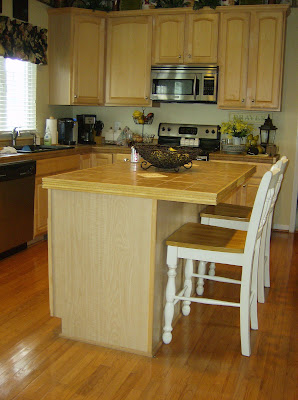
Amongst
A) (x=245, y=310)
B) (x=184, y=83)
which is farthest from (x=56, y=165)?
(x=245, y=310)

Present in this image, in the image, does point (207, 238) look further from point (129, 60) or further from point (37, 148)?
point (129, 60)

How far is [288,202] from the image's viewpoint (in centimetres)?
551

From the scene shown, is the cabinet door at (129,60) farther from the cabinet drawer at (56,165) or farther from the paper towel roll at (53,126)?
the cabinet drawer at (56,165)

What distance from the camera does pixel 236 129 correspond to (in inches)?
203

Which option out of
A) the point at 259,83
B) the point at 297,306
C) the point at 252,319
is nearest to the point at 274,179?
the point at 252,319

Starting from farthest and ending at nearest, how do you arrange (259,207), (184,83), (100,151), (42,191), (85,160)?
(100,151) < (85,160) < (184,83) < (42,191) < (259,207)

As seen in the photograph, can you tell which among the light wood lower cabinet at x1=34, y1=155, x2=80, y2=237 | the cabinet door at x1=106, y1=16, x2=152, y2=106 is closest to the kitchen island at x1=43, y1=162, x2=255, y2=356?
the light wood lower cabinet at x1=34, y1=155, x2=80, y2=237

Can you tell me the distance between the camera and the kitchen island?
239cm

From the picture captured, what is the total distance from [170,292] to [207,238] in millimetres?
356

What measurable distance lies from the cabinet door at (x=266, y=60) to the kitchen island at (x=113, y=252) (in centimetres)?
263

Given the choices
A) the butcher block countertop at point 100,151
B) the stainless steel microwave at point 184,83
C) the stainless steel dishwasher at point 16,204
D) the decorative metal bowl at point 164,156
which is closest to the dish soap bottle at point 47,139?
the butcher block countertop at point 100,151

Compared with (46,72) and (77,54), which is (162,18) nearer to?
(77,54)

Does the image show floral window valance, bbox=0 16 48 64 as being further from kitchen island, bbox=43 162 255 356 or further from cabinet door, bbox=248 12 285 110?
kitchen island, bbox=43 162 255 356

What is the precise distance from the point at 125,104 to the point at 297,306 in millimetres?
3182
